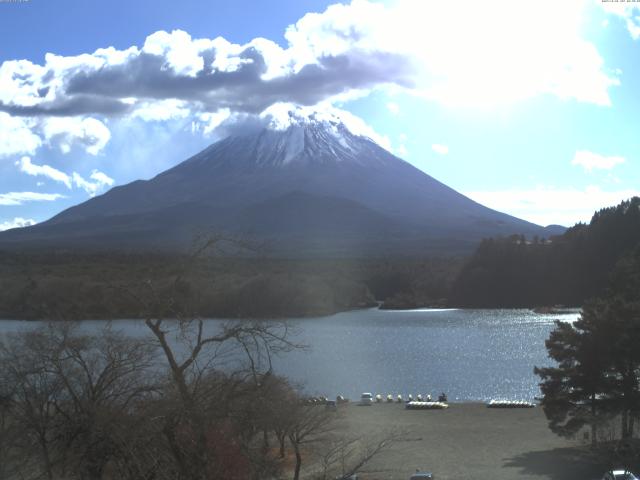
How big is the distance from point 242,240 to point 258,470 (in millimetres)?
1707

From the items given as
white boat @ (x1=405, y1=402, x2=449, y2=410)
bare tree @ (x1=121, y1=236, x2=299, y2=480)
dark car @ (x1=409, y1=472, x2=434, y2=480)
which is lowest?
white boat @ (x1=405, y1=402, x2=449, y2=410)

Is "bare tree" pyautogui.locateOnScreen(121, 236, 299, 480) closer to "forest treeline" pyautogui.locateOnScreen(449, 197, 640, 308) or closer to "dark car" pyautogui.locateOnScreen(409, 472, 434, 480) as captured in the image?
"dark car" pyautogui.locateOnScreen(409, 472, 434, 480)

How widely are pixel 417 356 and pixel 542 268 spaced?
130ft

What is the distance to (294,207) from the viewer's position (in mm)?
113312

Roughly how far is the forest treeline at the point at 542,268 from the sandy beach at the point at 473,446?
163 feet

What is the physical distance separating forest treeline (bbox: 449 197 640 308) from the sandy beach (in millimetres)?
49602

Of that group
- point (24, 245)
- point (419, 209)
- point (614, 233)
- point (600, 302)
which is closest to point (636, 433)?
point (600, 302)

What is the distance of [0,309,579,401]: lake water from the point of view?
2692cm

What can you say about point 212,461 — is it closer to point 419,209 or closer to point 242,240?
point 242,240

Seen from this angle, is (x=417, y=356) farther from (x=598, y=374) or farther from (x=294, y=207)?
(x=294, y=207)

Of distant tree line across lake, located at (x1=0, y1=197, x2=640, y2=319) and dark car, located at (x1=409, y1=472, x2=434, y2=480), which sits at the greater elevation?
distant tree line across lake, located at (x1=0, y1=197, x2=640, y2=319)

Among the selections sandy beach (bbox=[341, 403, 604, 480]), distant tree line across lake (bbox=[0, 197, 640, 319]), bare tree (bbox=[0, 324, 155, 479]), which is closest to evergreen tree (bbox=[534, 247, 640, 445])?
sandy beach (bbox=[341, 403, 604, 480])

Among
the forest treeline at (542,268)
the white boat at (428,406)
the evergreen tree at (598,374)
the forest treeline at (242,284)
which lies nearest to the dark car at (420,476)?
the evergreen tree at (598,374)

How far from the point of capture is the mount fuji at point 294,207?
325ft
